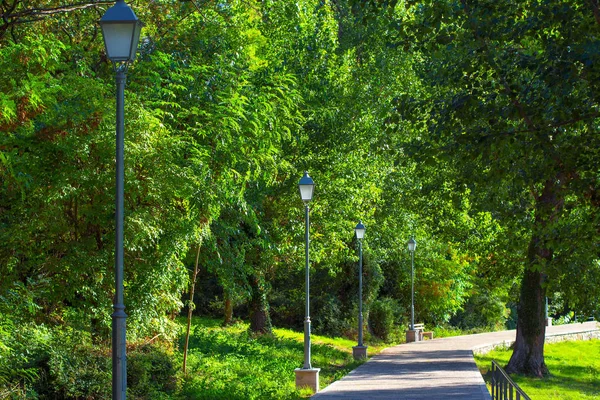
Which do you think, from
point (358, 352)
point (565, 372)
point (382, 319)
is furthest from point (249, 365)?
point (382, 319)

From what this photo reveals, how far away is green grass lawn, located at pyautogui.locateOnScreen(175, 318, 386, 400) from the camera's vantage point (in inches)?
639

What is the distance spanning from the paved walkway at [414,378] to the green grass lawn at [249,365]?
77 centimetres

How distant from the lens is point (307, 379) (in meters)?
17.8

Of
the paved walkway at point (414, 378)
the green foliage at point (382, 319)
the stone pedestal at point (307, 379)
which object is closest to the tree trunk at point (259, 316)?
the paved walkway at point (414, 378)

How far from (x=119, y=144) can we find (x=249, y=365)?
12345 millimetres

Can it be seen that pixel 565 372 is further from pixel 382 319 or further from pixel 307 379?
pixel 307 379

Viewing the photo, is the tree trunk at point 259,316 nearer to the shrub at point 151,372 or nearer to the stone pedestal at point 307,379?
the stone pedestal at point 307,379

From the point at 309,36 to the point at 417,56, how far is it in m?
4.91

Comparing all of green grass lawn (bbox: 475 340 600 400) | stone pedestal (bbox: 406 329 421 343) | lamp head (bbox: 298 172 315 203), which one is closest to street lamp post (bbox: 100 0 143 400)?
lamp head (bbox: 298 172 315 203)

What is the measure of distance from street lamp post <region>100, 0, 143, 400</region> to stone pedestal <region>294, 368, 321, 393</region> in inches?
367

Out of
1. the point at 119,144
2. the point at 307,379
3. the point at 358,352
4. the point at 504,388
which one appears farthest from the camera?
the point at 358,352

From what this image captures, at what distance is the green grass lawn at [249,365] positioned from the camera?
53.3ft

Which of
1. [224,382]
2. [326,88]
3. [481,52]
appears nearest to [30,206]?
[224,382]

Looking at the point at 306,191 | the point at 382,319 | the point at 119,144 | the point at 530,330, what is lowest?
the point at 382,319
